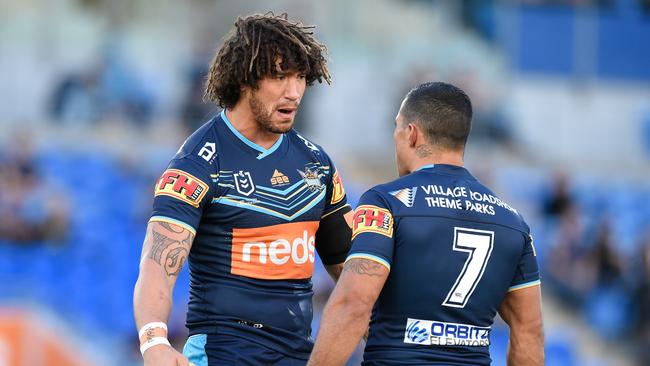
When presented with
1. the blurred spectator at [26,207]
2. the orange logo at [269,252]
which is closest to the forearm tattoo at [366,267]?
the orange logo at [269,252]

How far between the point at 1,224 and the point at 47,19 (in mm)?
5683

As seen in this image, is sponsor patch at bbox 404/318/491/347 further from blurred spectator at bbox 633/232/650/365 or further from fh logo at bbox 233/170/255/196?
blurred spectator at bbox 633/232/650/365

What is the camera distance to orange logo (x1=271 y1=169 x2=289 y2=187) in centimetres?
512

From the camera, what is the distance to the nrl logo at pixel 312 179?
5234 millimetres

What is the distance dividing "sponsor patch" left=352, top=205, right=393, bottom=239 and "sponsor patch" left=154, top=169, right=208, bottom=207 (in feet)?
2.09

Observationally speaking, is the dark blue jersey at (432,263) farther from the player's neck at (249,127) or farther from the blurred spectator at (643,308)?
the blurred spectator at (643,308)

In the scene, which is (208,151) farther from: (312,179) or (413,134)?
(413,134)

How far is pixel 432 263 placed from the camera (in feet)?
16.0

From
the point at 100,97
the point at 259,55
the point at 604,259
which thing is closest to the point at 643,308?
the point at 604,259

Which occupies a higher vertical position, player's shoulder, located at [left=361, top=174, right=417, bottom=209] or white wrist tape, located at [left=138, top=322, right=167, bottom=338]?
player's shoulder, located at [left=361, top=174, right=417, bottom=209]

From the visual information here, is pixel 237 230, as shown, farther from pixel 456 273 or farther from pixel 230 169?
pixel 456 273

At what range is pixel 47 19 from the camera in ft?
59.1

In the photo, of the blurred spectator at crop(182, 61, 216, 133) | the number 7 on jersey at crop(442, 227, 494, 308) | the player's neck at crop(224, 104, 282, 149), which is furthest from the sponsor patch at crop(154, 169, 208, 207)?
the blurred spectator at crop(182, 61, 216, 133)

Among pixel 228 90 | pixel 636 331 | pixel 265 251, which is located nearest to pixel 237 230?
pixel 265 251
